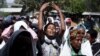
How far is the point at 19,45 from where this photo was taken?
4191 millimetres

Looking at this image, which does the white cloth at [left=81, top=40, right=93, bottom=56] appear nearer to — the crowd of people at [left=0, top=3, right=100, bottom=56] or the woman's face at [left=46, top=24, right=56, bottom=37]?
the crowd of people at [left=0, top=3, right=100, bottom=56]

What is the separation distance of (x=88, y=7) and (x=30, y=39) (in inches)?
3003

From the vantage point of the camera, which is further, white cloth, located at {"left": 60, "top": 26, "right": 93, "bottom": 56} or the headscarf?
white cloth, located at {"left": 60, "top": 26, "right": 93, "bottom": 56}

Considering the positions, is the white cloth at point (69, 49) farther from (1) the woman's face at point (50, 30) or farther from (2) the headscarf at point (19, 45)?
(2) the headscarf at point (19, 45)

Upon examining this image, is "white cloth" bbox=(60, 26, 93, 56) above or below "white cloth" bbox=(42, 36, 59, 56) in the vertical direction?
above

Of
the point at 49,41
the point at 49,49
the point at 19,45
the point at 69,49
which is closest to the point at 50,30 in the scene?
the point at 49,41

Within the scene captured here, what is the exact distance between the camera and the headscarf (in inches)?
162

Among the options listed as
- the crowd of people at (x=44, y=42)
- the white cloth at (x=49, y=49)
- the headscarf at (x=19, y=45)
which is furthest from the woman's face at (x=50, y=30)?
the headscarf at (x=19, y=45)

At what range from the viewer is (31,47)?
4.25 metres

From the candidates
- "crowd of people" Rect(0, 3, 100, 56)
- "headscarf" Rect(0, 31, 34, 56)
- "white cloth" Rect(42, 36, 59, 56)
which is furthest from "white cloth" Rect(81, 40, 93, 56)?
"headscarf" Rect(0, 31, 34, 56)

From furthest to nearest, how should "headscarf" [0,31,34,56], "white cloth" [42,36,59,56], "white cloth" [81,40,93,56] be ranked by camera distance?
"white cloth" [42,36,59,56] < "white cloth" [81,40,93,56] < "headscarf" [0,31,34,56]

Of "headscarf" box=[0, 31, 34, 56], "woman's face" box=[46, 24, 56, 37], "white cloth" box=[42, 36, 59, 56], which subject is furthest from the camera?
"woman's face" box=[46, 24, 56, 37]

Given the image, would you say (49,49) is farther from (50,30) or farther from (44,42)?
(50,30)

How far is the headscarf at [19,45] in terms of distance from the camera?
4.12m
